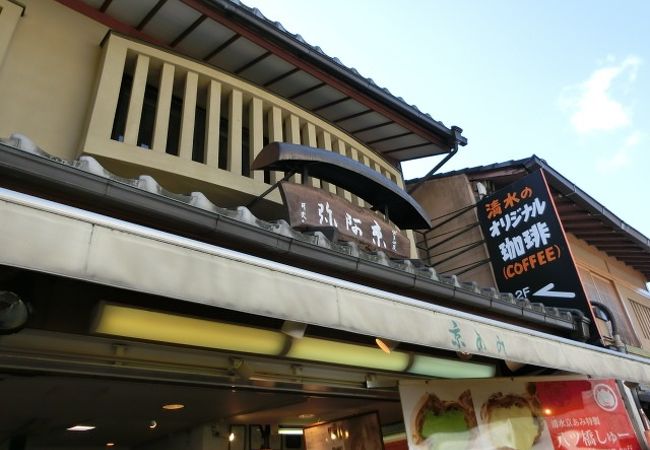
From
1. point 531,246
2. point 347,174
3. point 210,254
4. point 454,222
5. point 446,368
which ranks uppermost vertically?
point 454,222

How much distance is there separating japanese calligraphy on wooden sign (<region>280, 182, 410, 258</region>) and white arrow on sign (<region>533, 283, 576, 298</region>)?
2.72 metres

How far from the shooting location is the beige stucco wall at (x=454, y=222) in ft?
31.0

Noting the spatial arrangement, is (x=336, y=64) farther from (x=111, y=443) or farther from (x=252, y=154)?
(x=111, y=443)

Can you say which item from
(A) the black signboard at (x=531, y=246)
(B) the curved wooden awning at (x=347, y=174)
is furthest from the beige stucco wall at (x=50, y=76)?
(A) the black signboard at (x=531, y=246)

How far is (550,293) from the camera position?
24.2 feet

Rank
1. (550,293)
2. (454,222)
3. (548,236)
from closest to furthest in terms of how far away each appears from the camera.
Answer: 1. (550,293)
2. (548,236)
3. (454,222)

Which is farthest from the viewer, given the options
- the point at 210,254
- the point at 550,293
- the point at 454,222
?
the point at 454,222

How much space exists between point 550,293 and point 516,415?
3.22 m

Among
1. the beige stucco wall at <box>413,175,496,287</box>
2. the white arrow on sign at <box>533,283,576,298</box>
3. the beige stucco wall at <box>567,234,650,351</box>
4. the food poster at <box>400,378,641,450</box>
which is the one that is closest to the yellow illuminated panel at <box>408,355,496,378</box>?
the food poster at <box>400,378,641,450</box>

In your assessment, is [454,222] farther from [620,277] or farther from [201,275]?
[201,275]

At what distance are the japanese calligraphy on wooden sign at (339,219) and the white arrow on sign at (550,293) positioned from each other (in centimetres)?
272

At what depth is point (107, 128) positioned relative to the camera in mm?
5199

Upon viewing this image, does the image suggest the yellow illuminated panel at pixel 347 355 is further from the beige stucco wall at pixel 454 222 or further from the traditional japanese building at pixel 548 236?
the beige stucco wall at pixel 454 222

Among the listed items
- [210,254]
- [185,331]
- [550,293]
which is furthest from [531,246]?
[210,254]
